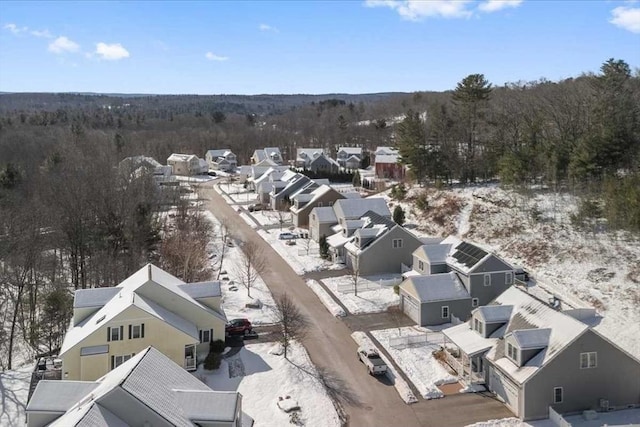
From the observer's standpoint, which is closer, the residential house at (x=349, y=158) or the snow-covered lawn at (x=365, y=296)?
the snow-covered lawn at (x=365, y=296)

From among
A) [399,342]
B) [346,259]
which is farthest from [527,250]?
[399,342]

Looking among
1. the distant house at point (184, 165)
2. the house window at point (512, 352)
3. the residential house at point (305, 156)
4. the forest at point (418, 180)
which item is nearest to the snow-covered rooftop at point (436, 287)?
the house window at point (512, 352)

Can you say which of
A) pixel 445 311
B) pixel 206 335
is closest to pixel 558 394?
pixel 445 311

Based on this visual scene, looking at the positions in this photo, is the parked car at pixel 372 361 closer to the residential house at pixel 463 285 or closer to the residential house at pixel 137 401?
the residential house at pixel 463 285

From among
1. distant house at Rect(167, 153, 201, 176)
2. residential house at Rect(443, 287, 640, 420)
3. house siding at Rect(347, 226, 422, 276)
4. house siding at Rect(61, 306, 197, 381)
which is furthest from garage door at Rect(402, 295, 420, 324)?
distant house at Rect(167, 153, 201, 176)

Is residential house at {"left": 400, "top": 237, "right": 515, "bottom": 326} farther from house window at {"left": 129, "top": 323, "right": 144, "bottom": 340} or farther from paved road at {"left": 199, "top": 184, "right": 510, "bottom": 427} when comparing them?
house window at {"left": 129, "top": 323, "right": 144, "bottom": 340}

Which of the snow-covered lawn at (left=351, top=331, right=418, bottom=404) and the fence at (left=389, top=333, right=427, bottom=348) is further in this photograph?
the fence at (left=389, top=333, right=427, bottom=348)
